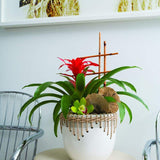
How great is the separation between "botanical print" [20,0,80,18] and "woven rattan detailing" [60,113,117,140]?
2.33 feet

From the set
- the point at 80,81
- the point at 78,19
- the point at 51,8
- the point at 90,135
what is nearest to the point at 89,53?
the point at 78,19

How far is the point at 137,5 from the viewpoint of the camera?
1.25 m

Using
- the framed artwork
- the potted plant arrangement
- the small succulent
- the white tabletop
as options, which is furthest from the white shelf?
the white tabletop

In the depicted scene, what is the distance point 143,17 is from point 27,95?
826 mm

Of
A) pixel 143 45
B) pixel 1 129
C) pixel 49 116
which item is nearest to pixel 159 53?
pixel 143 45

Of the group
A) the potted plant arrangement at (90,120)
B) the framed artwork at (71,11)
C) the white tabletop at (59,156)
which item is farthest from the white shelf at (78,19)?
the white tabletop at (59,156)

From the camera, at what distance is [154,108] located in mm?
1238

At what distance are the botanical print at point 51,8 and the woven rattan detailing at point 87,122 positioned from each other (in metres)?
0.71

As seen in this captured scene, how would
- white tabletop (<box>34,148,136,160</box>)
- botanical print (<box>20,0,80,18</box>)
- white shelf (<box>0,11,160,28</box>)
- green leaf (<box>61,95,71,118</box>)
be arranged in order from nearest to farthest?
1. green leaf (<box>61,95,71,118</box>)
2. white tabletop (<box>34,148,136,160</box>)
3. white shelf (<box>0,11,160,28</box>)
4. botanical print (<box>20,0,80,18</box>)

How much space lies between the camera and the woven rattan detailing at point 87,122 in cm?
87

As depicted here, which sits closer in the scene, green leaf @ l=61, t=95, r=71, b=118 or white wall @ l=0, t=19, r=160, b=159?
green leaf @ l=61, t=95, r=71, b=118

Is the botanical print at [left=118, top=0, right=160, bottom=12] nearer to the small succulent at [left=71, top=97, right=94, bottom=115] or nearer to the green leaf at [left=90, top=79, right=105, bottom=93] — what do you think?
the green leaf at [left=90, top=79, right=105, bottom=93]

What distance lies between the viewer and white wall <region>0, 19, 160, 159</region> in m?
1.25

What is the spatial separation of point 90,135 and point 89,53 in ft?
1.95
